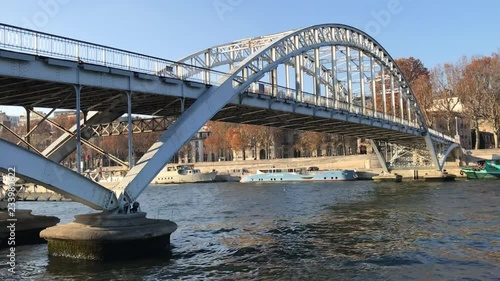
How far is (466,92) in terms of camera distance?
8619 centimetres

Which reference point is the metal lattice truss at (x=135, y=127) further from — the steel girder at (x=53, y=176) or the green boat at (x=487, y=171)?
the green boat at (x=487, y=171)

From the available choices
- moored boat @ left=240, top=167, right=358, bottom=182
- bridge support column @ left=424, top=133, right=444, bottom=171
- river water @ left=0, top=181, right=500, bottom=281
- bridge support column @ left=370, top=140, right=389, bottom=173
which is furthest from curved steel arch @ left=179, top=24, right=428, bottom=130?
moored boat @ left=240, top=167, right=358, bottom=182

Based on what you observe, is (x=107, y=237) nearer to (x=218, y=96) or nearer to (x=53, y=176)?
(x=53, y=176)

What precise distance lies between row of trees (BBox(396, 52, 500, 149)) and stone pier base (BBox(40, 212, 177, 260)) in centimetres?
7787

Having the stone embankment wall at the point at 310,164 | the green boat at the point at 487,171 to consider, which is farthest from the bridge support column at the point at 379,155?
the green boat at the point at 487,171

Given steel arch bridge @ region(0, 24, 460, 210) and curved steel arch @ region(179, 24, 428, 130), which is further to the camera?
curved steel arch @ region(179, 24, 428, 130)

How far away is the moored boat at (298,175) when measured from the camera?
83562mm

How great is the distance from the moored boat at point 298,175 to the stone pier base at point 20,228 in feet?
209

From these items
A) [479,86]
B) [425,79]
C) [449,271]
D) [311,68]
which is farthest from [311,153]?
[449,271]

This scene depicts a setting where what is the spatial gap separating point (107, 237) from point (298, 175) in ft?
234

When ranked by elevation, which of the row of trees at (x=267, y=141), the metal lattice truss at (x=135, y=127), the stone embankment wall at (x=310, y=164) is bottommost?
the stone embankment wall at (x=310, y=164)

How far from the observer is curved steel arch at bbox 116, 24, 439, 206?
1994 cm

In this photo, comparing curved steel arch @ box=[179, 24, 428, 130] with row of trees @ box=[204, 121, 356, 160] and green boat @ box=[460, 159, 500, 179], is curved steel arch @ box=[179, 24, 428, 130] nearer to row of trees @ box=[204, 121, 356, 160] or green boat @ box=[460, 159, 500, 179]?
green boat @ box=[460, 159, 500, 179]

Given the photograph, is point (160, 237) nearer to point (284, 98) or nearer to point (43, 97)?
point (43, 97)
